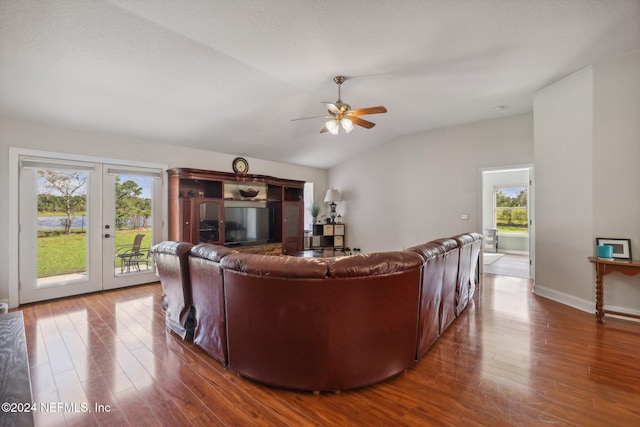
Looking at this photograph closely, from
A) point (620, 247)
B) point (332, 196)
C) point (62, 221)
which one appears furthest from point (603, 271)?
point (62, 221)

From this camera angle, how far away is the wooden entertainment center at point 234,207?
4.81 metres

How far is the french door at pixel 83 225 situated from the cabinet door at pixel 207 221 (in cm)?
62

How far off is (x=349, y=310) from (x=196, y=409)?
1.15m

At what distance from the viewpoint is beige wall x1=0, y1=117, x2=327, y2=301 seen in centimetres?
351

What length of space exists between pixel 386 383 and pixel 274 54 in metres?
3.25

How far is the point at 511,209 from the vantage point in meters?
7.84

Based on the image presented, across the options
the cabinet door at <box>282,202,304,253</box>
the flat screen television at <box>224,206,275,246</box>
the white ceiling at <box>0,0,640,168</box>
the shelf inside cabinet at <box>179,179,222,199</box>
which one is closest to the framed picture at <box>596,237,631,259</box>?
the white ceiling at <box>0,0,640,168</box>

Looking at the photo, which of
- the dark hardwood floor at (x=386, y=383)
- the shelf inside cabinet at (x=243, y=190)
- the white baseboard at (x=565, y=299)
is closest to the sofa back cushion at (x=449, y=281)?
the dark hardwood floor at (x=386, y=383)

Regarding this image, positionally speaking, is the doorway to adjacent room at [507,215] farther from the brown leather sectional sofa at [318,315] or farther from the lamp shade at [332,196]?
the brown leather sectional sofa at [318,315]

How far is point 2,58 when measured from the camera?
261cm

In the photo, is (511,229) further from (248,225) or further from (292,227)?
(248,225)

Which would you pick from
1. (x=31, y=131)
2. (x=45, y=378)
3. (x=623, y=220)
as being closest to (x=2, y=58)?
(x=31, y=131)

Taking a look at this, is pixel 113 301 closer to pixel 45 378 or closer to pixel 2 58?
pixel 45 378

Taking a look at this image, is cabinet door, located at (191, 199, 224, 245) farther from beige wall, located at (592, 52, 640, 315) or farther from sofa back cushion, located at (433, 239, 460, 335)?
beige wall, located at (592, 52, 640, 315)
